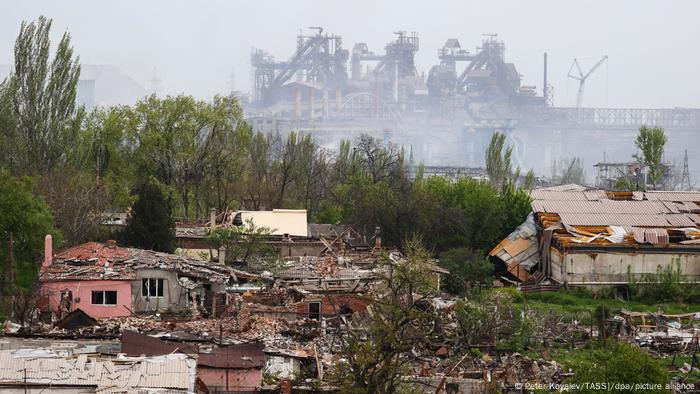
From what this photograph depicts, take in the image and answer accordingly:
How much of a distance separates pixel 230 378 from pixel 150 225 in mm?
11625

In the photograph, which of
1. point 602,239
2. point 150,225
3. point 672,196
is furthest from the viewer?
point 672,196

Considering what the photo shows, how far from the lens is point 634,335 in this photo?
19859 mm

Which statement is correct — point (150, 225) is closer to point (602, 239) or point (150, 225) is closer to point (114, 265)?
point (114, 265)

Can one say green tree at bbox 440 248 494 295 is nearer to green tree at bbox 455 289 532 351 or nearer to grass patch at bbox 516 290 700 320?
grass patch at bbox 516 290 700 320

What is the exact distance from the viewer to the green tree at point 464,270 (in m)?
26.1

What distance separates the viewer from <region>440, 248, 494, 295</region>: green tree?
2612 cm

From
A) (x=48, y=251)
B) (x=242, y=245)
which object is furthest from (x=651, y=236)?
(x=48, y=251)

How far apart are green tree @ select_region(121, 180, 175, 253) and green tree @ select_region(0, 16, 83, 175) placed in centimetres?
605

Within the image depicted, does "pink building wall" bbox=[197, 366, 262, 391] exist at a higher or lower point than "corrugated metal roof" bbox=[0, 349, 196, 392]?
lower

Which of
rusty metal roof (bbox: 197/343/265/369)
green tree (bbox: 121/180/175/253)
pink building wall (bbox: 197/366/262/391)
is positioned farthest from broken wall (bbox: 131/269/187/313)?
pink building wall (bbox: 197/366/262/391)

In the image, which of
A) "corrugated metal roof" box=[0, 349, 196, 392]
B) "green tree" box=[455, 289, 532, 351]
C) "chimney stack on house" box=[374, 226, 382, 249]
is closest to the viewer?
"corrugated metal roof" box=[0, 349, 196, 392]

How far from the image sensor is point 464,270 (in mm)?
26922

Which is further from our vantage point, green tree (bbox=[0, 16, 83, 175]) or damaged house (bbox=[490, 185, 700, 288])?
green tree (bbox=[0, 16, 83, 175])

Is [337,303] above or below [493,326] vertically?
above
